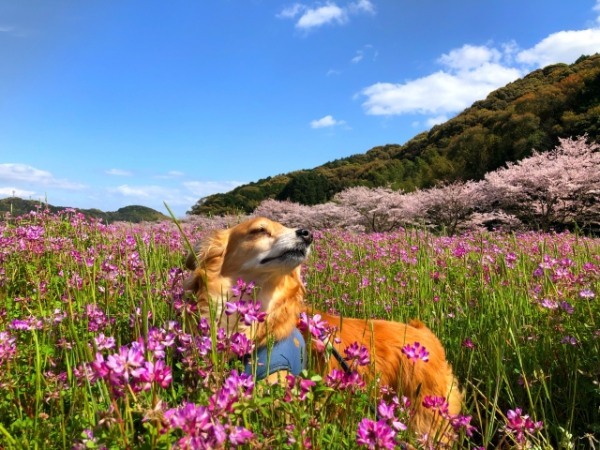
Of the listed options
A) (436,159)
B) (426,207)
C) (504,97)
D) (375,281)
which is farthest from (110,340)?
(504,97)

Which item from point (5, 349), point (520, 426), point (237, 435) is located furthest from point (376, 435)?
point (5, 349)

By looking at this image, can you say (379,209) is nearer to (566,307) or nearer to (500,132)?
(500,132)

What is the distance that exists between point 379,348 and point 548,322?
1.28m

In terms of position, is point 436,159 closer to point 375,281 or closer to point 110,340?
point 375,281

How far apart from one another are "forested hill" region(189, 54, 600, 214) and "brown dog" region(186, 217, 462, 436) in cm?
1447

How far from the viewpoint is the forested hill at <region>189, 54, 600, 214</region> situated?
30.3m

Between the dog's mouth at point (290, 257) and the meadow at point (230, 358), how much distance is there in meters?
0.70

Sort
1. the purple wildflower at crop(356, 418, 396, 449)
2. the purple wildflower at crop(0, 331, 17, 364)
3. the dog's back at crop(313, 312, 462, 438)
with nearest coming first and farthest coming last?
1. the purple wildflower at crop(356, 418, 396, 449)
2. the purple wildflower at crop(0, 331, 17, 364)
3. the dog's back at crop(313, 312, 462, 438)

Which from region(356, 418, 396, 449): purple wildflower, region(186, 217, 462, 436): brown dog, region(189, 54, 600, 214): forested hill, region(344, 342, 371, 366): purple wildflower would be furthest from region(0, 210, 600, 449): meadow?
region(189, 54, 600, 214): forested hill

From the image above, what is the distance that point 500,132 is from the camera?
34.5 m

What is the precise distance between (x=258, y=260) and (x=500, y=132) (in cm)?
3609

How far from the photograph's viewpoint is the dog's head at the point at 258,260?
342cm

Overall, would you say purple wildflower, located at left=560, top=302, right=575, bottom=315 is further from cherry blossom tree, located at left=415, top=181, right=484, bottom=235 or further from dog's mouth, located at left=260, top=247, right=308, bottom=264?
cherry blossom tree, located at left=415, top=181, right=484, bottom=235

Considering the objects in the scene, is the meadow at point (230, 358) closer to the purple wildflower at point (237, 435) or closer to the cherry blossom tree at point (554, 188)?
the purple wildflower at point (237, 435)
